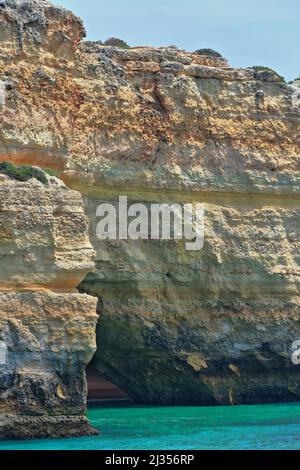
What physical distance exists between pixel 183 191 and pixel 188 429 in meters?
7.98

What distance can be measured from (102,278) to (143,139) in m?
4.00

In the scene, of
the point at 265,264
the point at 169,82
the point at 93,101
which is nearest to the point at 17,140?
the point at 93,101

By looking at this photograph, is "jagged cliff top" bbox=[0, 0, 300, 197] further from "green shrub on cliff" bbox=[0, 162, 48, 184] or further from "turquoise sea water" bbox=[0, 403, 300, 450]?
"turquoise sea water" bbox=[0, 403, 300, 450]

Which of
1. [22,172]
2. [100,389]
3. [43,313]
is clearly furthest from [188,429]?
[100,389]

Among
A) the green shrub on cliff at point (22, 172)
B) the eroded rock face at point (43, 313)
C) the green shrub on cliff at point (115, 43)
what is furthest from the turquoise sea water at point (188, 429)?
the green shrub on cliff at point (115, 43)

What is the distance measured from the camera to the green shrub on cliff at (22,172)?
33834mm

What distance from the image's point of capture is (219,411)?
132 feet

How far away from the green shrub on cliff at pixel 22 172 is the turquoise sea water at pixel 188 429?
610 cm

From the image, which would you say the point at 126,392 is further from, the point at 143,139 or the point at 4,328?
the point at 4,328

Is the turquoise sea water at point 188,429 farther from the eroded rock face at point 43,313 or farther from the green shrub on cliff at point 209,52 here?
the green shrub on cliff at point 209,52

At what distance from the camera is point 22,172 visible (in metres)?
34.1

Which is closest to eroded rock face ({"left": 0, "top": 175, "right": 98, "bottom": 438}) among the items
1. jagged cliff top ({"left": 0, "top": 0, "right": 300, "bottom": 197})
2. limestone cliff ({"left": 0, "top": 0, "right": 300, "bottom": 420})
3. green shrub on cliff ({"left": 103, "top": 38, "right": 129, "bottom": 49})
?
jagged cliff top ({"left": 0, "top": 0, "right": 300, "bottom": 197})
